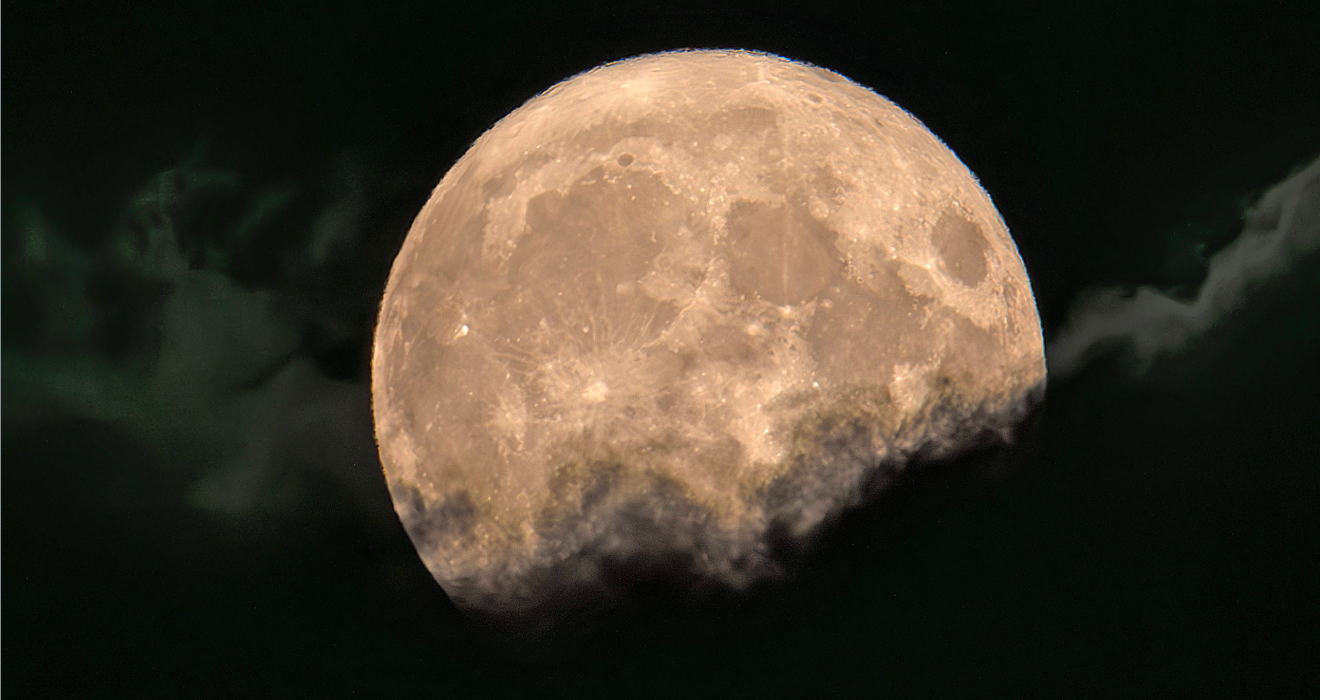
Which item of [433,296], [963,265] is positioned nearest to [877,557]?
[963,265]

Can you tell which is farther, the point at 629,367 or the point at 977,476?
the point at 977,476

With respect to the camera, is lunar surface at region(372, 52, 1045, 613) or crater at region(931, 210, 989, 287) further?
crater at region(931, 210, 989, 287)

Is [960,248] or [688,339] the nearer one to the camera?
[688,339]

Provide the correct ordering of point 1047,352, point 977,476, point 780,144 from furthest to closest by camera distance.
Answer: point 1047,352
point 977,476
point 780,144

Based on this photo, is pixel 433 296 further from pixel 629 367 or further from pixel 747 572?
pixel 747 572

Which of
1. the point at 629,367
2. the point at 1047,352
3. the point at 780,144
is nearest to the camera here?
the point at 629,367

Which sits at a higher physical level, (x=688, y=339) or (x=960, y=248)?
(x=960, y=248)

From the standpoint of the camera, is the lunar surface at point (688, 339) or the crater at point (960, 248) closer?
the lunar surface at point (688, 339)

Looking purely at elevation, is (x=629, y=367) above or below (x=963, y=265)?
below
